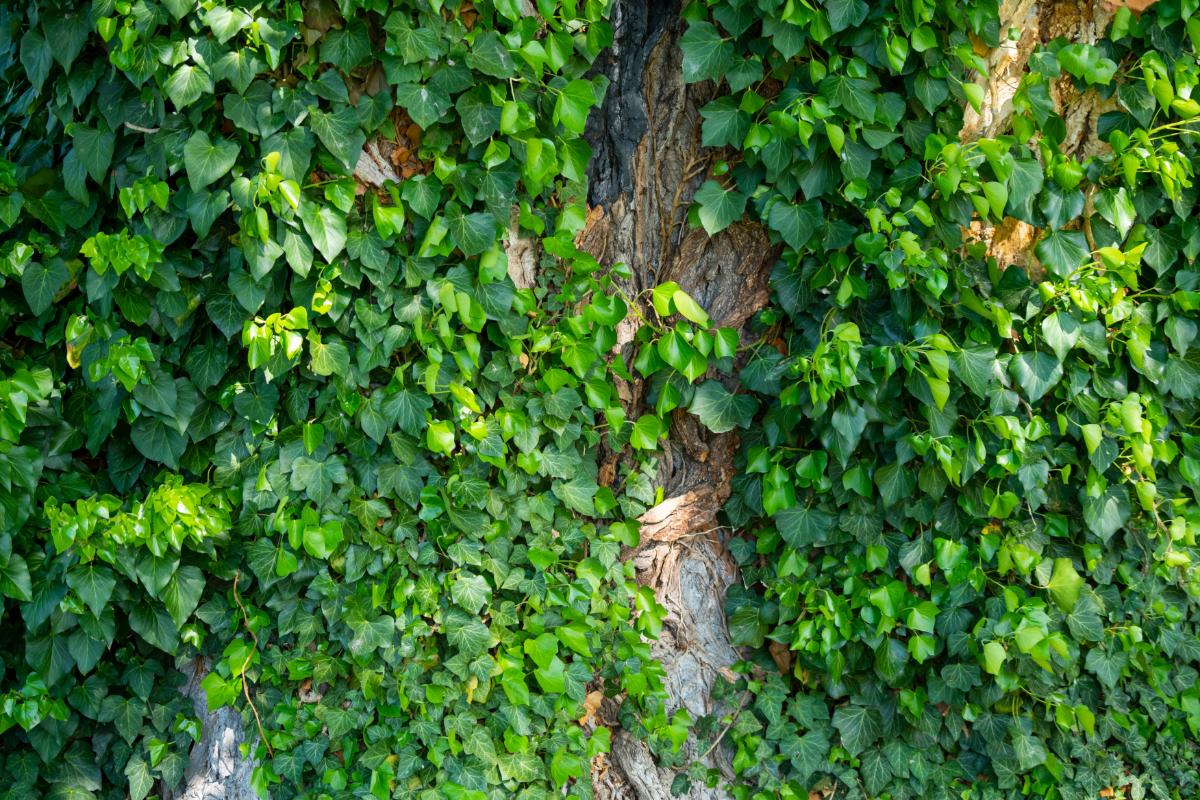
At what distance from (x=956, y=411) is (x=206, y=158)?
78.7 inches

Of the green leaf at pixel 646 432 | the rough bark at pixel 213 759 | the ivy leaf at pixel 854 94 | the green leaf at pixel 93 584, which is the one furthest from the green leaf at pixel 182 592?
the ivy leaf at pixel 854 94

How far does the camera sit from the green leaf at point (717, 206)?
2529mm

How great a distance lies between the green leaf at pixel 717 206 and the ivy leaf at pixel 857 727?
1.44 m

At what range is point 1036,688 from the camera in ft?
8.77

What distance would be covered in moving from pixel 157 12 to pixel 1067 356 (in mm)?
2422

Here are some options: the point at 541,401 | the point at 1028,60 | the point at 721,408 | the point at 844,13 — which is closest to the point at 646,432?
the point at 721,408

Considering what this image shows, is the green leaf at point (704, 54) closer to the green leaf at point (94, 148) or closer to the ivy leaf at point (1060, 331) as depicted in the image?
the ivy leaf at point (1060, 331)

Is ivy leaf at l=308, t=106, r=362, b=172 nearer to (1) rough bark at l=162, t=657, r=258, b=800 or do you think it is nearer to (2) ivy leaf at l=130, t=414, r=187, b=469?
(2) ivy leaf at l=130, t=414, r=187, b=469

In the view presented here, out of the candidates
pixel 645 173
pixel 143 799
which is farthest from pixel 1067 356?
pixel 143 799

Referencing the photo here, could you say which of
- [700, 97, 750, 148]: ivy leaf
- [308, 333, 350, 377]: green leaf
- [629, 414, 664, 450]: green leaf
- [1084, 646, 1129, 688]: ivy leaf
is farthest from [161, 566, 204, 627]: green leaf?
[1084, 646, 1129, 688]: ivy leaf

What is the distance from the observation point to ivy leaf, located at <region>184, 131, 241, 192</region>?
2117 mm

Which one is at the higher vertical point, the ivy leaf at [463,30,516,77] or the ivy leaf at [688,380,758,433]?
the ivy leaf at [463,30,516,77]

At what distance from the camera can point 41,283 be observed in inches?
90.0

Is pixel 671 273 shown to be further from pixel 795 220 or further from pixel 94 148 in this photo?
pixel 94 148
